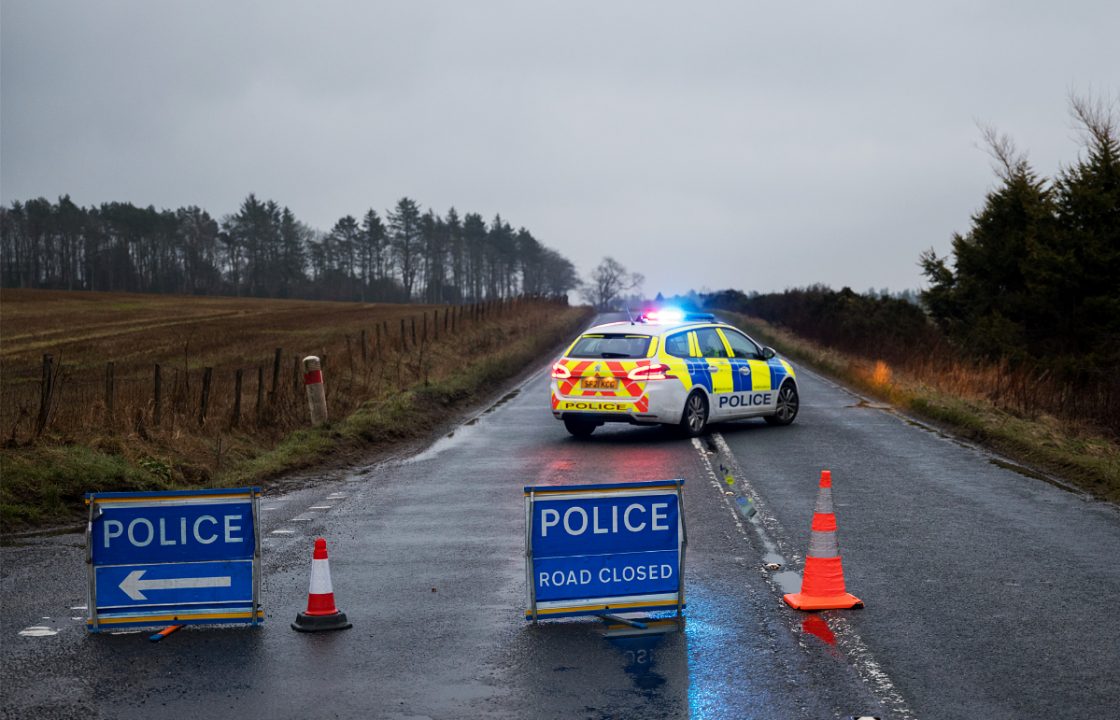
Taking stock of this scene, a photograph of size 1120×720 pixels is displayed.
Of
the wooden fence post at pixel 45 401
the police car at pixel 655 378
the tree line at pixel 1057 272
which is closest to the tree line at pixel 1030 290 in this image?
the tree line at pixel 1057 272

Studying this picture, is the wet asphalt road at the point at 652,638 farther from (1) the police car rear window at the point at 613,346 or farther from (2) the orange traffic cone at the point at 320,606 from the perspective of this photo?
(1) the police car rear window at the point at 613,346

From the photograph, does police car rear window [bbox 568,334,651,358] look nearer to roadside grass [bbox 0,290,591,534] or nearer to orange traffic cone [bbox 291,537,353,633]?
roadside grass [bbox 0,290,591,534]

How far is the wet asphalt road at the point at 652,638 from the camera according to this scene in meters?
5.85

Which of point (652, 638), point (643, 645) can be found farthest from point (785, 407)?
point (643, 645)

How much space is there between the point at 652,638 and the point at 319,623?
6.32 feet

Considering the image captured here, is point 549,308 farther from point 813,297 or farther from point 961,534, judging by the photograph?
point 961,534

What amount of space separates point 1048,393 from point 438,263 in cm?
13440

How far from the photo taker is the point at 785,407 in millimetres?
19812

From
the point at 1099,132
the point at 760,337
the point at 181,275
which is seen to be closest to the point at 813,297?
the point at 760,337

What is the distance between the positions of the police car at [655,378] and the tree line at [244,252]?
89.0 m

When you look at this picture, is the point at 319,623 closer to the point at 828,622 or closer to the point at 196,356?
the point at 828,622

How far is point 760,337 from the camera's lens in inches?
2160

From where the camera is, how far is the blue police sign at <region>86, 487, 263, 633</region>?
24.1ft

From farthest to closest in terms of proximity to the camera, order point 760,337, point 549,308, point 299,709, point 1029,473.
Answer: point 549,308
point 760,337
point 1029,473
point 299,709
